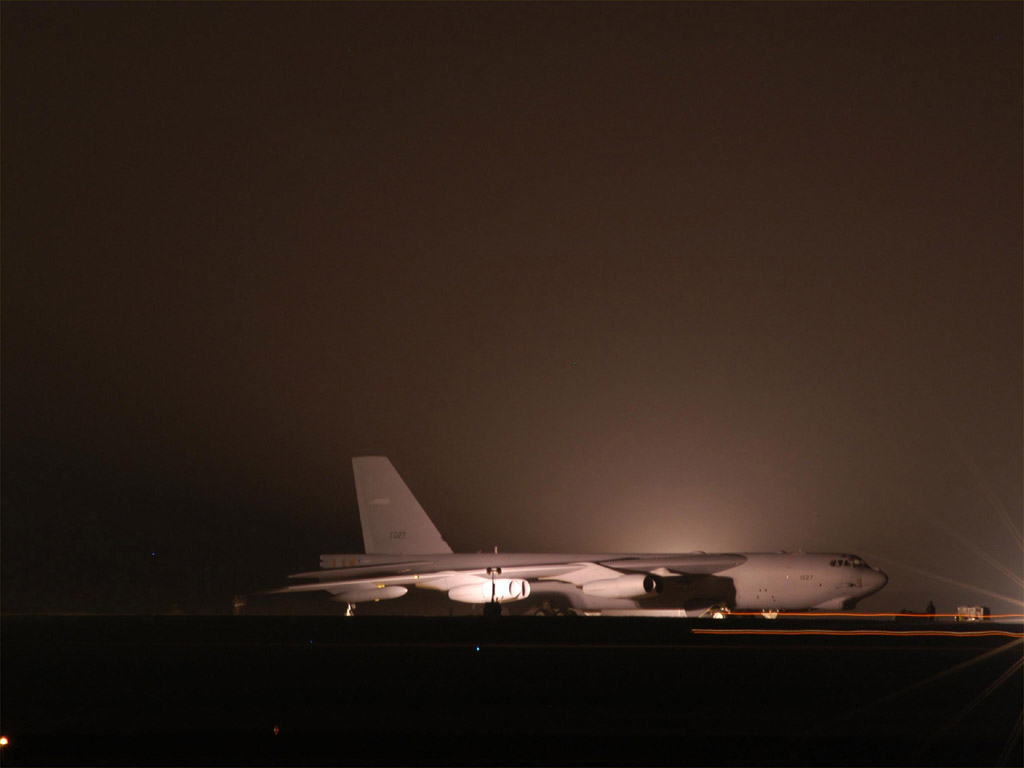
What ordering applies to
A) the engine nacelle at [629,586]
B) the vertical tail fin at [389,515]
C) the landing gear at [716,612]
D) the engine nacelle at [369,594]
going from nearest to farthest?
the engine nacelle at [629,586] → the landing gear at [716,612] → the engine nacelle at [369,594] → the vertical tail fin at [389,515]

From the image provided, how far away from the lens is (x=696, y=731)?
999 cm

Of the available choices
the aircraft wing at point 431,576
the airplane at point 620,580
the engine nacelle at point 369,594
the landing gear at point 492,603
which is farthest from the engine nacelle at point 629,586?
the engine nacelle at point 369,594

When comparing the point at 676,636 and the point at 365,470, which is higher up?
the point at 365,470

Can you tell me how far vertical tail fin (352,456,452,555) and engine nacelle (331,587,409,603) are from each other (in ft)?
14.5

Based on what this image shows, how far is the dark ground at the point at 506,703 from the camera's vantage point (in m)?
8.89

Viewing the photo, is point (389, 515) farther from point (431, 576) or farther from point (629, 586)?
point (629, 586)

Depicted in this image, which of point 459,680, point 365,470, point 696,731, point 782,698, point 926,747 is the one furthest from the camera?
point 365,470

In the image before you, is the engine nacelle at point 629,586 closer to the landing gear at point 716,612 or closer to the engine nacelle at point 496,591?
the landing gear at point 716,612

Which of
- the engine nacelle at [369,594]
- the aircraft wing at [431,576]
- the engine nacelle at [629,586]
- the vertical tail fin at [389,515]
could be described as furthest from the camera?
the vertical tail fin at [389,515]

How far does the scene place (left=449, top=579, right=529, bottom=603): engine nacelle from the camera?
119 feet

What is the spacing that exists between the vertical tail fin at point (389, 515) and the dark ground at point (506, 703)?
71.4 ft

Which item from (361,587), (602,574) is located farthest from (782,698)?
(361,587)

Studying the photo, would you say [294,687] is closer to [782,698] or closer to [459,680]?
[459,680]

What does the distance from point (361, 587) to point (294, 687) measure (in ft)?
83.0
